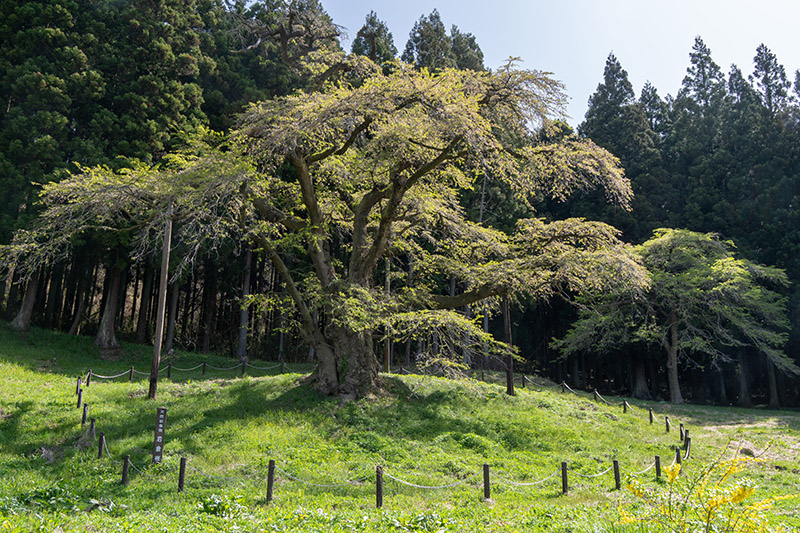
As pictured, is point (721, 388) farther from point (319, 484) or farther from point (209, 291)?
point (319, 484)

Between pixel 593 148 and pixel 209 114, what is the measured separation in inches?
865

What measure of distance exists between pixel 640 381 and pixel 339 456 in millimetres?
28065

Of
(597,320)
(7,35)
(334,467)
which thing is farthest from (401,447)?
(7,35)

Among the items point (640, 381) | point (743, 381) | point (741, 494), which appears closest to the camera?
point (741, 494)

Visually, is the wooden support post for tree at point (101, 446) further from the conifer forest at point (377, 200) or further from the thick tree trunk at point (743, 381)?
the thick tree trunk at point (743, 381)

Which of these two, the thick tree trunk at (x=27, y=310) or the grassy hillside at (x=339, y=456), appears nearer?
the grassy hillside at (x=339, y=456)

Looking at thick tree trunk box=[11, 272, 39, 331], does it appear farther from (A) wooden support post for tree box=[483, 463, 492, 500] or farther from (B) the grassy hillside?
(A) wooden support post for tree box=[483, 463, 492, 500]

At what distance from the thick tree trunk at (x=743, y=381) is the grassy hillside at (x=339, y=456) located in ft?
48.4

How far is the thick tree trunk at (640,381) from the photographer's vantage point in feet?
111

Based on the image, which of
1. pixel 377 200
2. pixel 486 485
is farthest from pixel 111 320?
pixel 486 485

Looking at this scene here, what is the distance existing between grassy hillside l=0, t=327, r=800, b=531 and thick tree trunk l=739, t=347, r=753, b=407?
48.4 feet

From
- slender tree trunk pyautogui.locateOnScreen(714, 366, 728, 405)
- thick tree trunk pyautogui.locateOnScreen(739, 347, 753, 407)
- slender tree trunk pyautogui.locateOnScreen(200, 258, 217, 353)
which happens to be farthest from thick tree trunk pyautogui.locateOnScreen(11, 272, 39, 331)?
slender tree trunk pyautogui.locateOnScreen(714, 366, 728, 405)

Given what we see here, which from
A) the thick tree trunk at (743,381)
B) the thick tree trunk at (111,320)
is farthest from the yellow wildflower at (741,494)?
the thick tree trunk at (743,381)

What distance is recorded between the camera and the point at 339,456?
1181 cm
